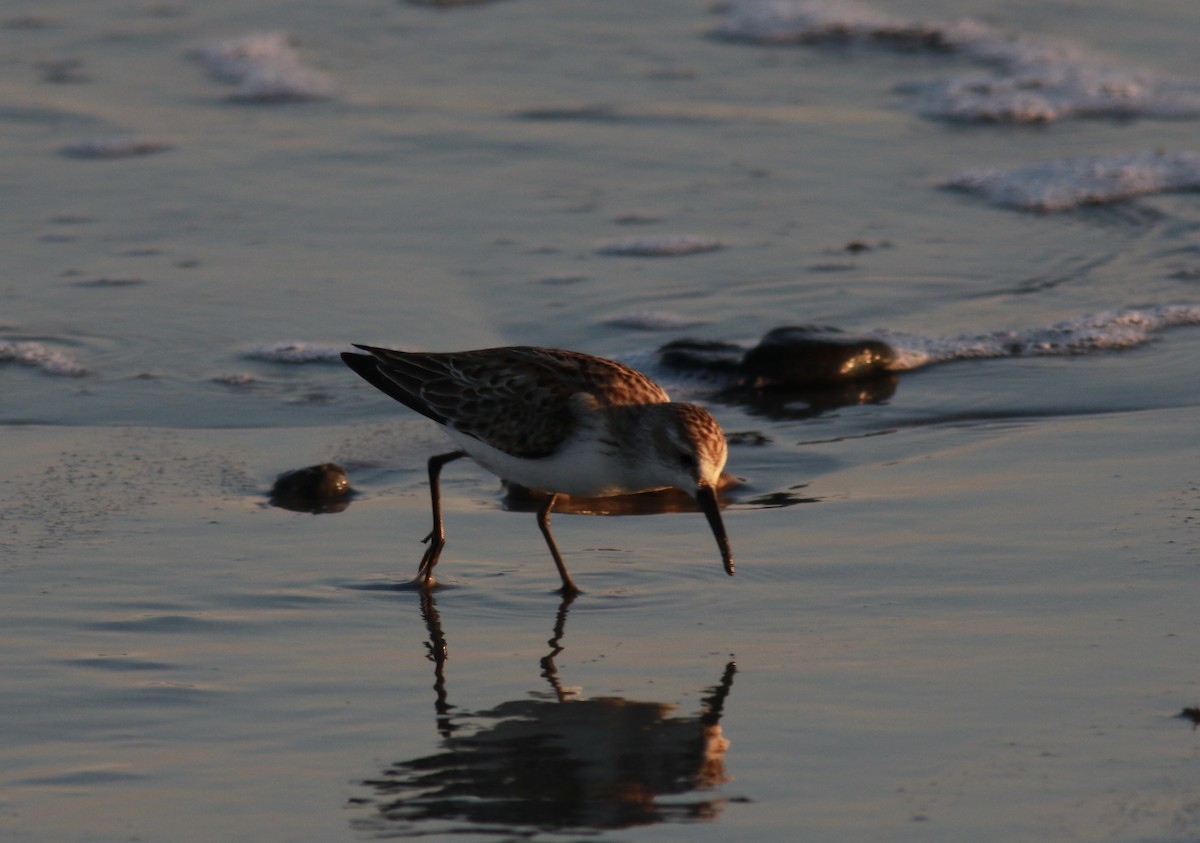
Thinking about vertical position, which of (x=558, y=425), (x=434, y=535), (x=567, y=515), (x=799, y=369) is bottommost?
(x=567, y=515)

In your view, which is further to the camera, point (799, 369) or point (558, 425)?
point (799, 369)

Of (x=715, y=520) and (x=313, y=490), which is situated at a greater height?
(x=715, y=520)

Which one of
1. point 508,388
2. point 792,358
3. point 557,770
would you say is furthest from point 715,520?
point 792,358

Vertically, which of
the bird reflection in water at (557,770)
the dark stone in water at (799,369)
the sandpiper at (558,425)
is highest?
the sandpiper at (558,425)

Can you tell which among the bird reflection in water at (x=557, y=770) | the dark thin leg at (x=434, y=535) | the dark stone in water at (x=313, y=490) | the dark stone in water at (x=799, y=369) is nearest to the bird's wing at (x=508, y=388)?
the dark thin leg at (x=434, y=535)

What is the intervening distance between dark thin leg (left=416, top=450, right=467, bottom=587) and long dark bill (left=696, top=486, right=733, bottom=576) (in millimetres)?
834

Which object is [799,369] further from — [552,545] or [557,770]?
[557,770]

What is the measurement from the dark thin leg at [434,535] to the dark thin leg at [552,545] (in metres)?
0.31

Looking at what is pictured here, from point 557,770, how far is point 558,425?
1.55 metres

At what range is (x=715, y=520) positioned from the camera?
5227 millimetres

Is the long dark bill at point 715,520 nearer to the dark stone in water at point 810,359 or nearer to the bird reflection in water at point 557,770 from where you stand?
the bird reflection in water at point 557,770

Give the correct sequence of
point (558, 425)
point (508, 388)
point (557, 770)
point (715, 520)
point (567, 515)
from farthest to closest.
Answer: point (567, 515) → point (508, 388) → point (558, 425) → point (715, 520) → point (557, 770)

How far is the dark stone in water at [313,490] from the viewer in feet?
20.2

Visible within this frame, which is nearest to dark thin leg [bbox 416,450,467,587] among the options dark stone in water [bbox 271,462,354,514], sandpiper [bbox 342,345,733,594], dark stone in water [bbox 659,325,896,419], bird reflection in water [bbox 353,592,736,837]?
sandpiper [bbox 342,345,733,594]
